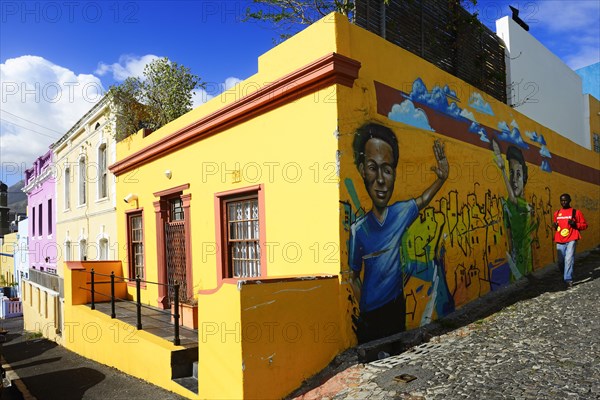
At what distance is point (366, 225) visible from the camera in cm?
559

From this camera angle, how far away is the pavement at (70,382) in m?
6.24

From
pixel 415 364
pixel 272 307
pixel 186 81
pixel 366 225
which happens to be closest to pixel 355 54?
pixel 366 225

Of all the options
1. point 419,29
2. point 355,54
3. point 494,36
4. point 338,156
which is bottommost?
point 338,156

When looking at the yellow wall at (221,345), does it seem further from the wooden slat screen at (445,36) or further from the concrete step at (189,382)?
the wooden slat screen at (445,36)

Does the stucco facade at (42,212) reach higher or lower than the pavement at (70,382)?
higher

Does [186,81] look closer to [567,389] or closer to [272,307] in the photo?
[272,307]

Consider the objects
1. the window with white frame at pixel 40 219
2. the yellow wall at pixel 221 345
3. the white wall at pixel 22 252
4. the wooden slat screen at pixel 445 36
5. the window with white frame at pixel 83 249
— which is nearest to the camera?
the yellow wall at pixel 221 345

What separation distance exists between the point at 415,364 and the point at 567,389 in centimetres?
142

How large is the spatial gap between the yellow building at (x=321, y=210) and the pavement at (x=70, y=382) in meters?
0.21

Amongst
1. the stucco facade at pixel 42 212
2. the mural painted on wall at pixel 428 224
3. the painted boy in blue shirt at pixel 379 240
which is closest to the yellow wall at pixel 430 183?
the mural painted on wall at pixel 428 224

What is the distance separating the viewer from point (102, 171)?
13.2 metres

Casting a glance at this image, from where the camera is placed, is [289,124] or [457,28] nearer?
[289,124]

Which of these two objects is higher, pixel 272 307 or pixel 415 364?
pixel 272 307

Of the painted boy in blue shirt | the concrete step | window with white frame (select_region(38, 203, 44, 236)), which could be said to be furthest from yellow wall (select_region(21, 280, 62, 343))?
the painted boy in blue shirt
